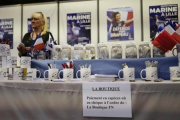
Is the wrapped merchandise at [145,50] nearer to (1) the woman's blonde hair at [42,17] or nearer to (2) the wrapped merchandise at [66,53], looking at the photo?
(2) the wrapped merchandise at [66,53]

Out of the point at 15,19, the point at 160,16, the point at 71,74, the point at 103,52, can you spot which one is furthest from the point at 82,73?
the point at 15,19

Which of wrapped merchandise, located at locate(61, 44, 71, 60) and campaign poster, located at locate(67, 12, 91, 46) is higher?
campaign poster, located at locate(67, 12, 91, 46)

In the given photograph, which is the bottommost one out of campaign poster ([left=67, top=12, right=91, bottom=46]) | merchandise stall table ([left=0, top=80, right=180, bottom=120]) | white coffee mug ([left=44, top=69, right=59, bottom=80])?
merchandise stall table ([left=0, top=80, right=180, bottom=120])

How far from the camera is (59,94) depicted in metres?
1.10

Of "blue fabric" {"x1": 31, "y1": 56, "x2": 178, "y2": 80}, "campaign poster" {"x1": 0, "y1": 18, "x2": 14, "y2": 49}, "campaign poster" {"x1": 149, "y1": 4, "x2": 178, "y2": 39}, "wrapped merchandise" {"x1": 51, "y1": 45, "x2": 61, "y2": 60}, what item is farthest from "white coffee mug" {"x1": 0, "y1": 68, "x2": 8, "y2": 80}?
"campaign poster" {"x1": 149, "y1": 4, "x2": 178, "y2": 39}

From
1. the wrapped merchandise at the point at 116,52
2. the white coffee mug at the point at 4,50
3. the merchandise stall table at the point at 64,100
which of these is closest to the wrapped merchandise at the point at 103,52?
the wrapped merchandise at the point at 116,52

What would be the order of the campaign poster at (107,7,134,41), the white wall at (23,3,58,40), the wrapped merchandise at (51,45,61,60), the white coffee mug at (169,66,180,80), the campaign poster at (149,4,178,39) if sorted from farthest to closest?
the white wall at (23,3,58,40) → the campaign poster at (107,7,134,41) → the campaign poster at (149,4,178,39) → the wrapped merchandise at (51,45,61,60) → the white coffee mug at (169,66,180,80)

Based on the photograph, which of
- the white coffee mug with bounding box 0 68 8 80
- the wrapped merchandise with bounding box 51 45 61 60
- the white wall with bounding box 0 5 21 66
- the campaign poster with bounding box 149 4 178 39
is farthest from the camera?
the white wall with bounding box 0 5 21 66

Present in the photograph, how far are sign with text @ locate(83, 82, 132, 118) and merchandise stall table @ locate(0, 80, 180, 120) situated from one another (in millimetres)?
31

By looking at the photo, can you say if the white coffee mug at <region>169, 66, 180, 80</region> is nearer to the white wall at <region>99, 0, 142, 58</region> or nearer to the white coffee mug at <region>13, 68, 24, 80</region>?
the white coffee mug at <region>13, 68, 24, 80</region>

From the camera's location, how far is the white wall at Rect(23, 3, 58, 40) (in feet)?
11.4

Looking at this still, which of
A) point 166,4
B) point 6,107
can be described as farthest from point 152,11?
point 6,107

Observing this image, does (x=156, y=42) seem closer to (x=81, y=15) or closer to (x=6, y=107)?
(x=6, y=107)

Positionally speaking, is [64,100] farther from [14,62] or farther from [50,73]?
[14,62]
